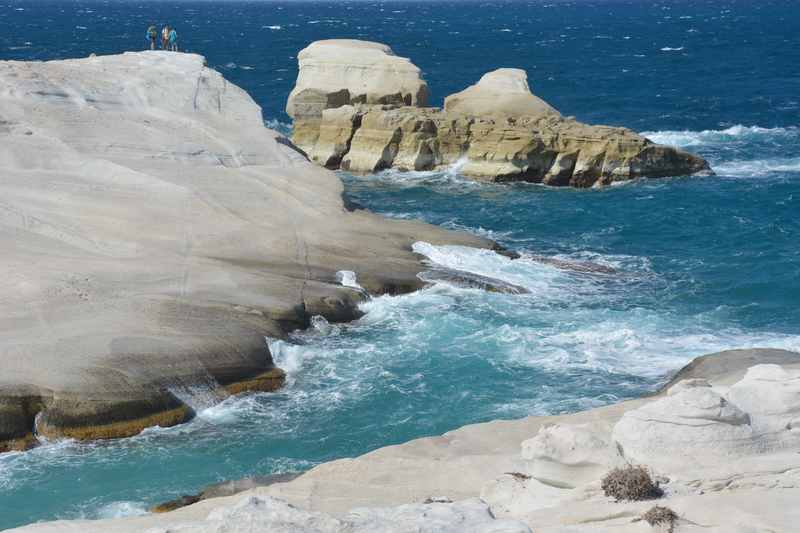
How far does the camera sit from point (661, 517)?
1410cm

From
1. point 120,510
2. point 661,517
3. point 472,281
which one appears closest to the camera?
point 661,517

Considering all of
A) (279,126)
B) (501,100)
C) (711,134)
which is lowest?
(279,126)

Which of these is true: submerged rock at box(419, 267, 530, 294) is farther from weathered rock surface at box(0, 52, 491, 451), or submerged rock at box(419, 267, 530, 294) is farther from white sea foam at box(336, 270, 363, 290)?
white sea foam at box(336, 270, 363, 290)

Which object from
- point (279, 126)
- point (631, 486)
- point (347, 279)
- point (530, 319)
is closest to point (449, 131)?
point (279, 126)

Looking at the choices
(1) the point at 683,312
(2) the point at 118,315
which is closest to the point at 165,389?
(2) the point at 118,315

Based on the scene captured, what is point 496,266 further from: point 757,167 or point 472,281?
point 757,167

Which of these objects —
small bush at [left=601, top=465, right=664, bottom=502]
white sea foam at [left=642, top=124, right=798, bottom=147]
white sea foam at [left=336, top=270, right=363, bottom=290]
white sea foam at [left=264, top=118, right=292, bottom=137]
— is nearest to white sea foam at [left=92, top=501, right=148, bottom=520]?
small bush at [left=601, top=465, right=664, bottom=502]

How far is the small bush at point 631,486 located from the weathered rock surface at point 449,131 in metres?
36.1

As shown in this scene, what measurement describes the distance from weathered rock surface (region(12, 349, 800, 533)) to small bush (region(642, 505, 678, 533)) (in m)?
0.08

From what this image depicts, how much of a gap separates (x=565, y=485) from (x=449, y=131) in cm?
3783

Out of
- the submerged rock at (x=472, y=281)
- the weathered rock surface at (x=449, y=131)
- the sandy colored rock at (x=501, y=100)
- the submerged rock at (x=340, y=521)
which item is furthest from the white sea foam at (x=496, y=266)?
the submerged rock at (x=340, y=521)

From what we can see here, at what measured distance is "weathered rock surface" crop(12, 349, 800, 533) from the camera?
42.4 ft

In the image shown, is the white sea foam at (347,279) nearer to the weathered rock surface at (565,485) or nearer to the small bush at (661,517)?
the weathered rock surface at (565,485)

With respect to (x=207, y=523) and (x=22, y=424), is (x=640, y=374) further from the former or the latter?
(x=207, y=523)
